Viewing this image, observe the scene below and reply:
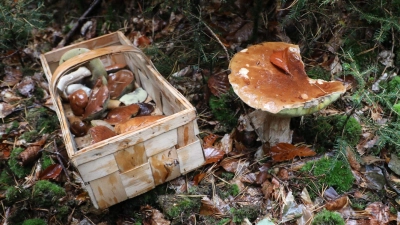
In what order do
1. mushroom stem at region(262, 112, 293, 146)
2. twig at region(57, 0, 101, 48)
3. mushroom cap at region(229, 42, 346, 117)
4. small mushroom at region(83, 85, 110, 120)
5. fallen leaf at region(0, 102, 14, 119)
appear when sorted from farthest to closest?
twig at region(57, 0, 101, 48)
fallen leaf at region(0, 102, 14, 119)
small mushroom at region(83, 85, 110, 120)
mushroom stem at region(262, 112, 293, 146)
mushroom cap at region(229, 42, 346, 117)

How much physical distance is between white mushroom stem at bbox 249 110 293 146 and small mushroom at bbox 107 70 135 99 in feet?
3.07

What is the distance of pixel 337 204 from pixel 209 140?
86cm

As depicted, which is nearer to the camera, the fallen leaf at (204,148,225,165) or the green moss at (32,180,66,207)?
the green moss at (32,180,66,207)

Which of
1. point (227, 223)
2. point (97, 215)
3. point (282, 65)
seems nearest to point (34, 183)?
point (97, 215)

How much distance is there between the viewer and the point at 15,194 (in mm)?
2043

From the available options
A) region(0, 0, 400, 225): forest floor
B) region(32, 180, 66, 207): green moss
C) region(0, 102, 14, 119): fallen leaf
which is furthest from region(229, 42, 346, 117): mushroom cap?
region(0, 102, 14, 119): fallen leaf

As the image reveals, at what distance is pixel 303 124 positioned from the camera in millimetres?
2215

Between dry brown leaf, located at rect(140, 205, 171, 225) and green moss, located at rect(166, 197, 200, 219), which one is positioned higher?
green moss, located at rect(166, 197, 200, 219)

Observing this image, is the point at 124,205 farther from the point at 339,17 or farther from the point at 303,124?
the point at 339,17

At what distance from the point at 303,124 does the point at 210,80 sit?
27.7 inches

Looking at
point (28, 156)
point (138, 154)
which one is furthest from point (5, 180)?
point (138, 154)

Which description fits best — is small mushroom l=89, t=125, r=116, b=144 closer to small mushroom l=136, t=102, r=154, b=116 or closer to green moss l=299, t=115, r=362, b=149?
small mushroom l=136, t=102, r=154, b=116

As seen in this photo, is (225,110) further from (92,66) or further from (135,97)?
(92,66)

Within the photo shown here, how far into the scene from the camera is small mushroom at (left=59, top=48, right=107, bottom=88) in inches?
96.1
